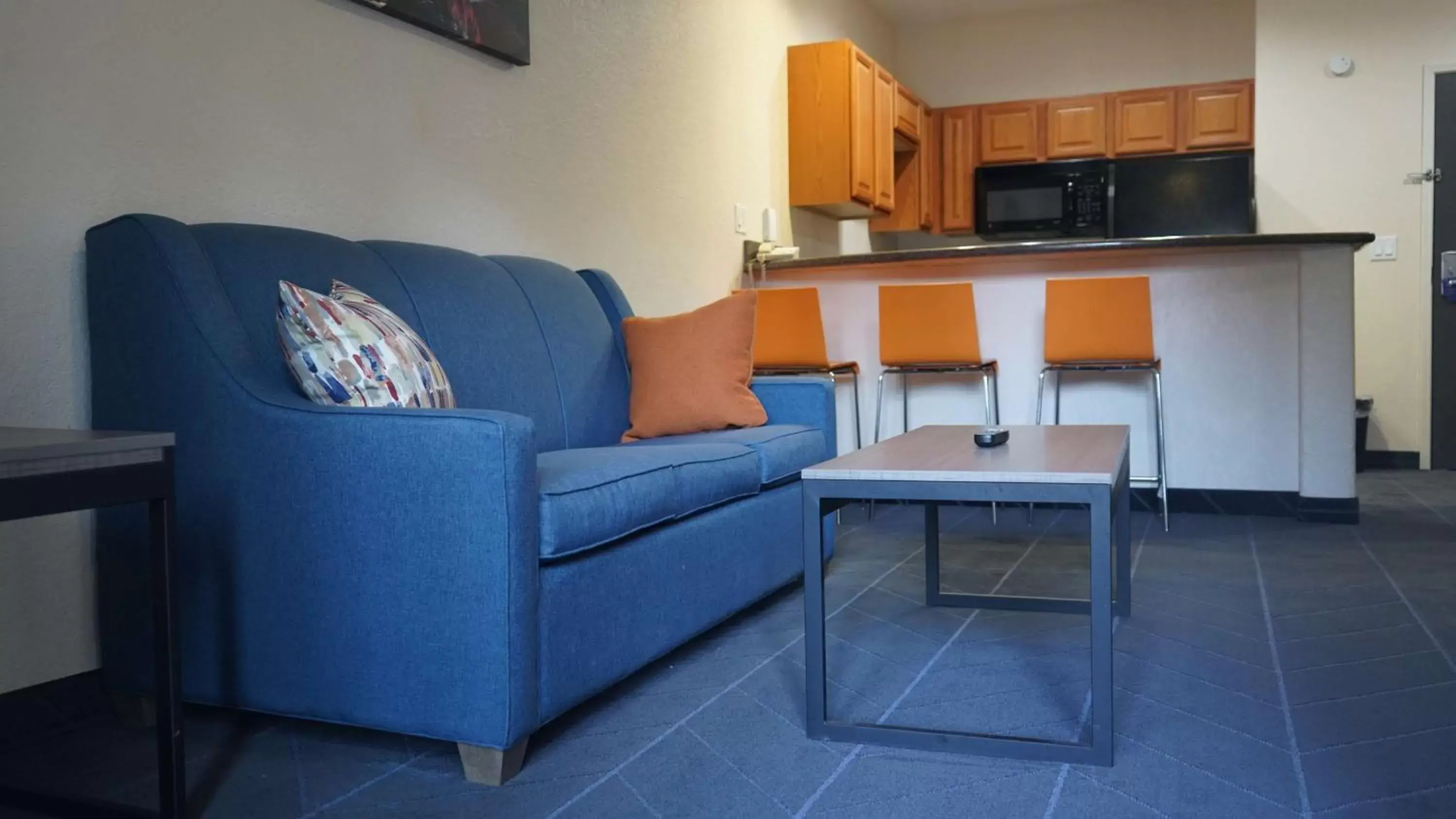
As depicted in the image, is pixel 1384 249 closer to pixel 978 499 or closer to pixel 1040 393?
pixel 1040 393

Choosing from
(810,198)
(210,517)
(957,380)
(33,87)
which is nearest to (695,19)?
(810,198)

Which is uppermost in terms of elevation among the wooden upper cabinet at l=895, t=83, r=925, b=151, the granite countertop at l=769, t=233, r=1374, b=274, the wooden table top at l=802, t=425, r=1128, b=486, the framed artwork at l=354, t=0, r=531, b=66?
the wooden upper cabinet at l=895, t=83, r=925, b=151

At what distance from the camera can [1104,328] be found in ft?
12.8

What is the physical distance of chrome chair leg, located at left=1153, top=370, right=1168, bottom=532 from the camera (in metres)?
3.95

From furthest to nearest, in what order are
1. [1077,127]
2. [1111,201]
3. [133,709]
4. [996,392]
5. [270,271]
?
[1077,127]
[1111,201]
[996,392]
[270,271]
[133,709]

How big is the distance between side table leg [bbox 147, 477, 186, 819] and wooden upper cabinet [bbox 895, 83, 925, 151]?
5314 mm

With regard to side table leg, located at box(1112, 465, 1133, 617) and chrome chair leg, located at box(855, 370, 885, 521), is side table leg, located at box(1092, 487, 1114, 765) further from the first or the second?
chrome chair leg, located at box(855, 370, 885, 521)

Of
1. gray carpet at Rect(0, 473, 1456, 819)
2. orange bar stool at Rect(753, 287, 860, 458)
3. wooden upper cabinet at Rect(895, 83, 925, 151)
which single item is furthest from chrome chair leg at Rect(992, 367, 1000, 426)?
wooden upper cabinet at Rect(895, 83, 925, 151)

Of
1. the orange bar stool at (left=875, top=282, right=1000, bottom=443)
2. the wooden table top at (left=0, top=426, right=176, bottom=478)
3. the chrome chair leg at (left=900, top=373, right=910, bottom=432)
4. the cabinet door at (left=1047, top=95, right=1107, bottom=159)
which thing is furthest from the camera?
the cabinet door at (left=1047, top=95, right=1107, bottom=159)

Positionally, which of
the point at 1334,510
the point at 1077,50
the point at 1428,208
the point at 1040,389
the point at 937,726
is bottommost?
the point at 937,726

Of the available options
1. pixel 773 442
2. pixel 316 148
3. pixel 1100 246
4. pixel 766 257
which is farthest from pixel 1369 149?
pixel 316 148

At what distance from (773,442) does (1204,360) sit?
2.22 metres

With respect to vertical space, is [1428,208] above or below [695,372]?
above

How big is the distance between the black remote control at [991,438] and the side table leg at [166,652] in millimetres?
1472
